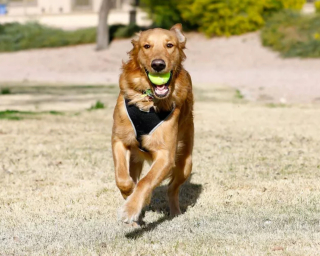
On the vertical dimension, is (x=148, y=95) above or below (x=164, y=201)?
above

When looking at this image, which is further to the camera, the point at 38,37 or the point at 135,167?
the point at 38,37

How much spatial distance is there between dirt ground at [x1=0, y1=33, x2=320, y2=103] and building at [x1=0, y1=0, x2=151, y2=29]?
310 inches

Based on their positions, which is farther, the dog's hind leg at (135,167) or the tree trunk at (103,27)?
the tree trunk at (103,27)

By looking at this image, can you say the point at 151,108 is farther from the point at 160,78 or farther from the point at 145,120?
the point at 160,78

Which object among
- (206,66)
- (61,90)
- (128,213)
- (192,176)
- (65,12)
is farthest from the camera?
(65,12)

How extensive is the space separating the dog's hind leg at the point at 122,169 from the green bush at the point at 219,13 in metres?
30.6

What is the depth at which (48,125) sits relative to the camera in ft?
38.5

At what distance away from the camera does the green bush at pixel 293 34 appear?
31391mm

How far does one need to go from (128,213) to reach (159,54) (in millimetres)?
1393

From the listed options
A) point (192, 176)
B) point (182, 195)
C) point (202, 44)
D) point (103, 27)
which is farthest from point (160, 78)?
point (103, 27)

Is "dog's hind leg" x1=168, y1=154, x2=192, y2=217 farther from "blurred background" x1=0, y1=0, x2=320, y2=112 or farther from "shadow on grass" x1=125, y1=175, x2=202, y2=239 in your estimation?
"blurred background" x1=0, y1=0, x2=320, y2=112

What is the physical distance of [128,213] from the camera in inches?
192

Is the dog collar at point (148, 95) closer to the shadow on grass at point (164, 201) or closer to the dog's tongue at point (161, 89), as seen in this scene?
the dog's tongue at point (161, 89)

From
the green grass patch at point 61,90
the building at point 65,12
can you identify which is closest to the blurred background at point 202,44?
the building at point 65,12
